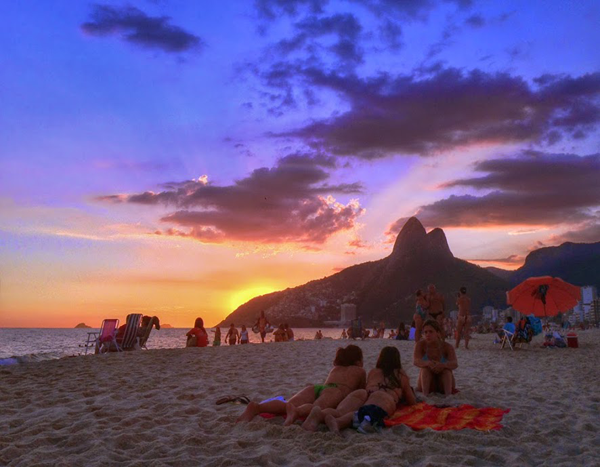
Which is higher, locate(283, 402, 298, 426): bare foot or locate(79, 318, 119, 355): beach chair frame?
locate(79, 318, 119, 355): beach chair frame

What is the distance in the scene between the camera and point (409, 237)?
132125 millimetres

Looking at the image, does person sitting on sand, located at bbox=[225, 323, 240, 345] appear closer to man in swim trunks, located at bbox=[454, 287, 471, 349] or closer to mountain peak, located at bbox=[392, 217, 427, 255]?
man in swim trunks, located at bbox=[454, 287, 471, 349]

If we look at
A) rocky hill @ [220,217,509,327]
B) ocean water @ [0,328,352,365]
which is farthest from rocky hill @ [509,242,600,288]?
ocean water @ [0,328,352,365]

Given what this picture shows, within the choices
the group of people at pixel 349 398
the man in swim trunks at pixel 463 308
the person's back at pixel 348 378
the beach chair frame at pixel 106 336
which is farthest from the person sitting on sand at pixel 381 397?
the beach chair frame at pixel 106 336

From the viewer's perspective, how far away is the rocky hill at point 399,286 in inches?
4247

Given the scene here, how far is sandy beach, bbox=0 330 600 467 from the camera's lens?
12.4 ft

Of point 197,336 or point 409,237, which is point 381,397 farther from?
point 409,237

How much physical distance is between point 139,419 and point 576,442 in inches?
158

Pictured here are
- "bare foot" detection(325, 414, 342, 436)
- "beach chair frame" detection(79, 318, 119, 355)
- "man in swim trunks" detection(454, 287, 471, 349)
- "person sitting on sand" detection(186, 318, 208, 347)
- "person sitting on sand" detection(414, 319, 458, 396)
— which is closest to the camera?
"bare foot" detection(325, 414, 342, 436)

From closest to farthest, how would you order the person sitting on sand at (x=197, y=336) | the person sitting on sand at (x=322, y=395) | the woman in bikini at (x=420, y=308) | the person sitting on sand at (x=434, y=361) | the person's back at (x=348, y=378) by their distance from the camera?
1. the person sitting on sand at (x=322, y=395)
2. the person's back at (x=348, y=378)
3. the person sitting on sand at (x=434, y=361)
4. the woman in bikini at (x=420, y=308)
5. the person sitting on sand at (x=197, y=336)

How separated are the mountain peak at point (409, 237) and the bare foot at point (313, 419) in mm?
127342

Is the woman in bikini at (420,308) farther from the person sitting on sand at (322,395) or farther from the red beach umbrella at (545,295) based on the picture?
the person sitting on sand at (322,395)

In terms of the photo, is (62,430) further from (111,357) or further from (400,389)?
(111,357)

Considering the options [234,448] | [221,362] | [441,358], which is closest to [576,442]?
[441,358]
